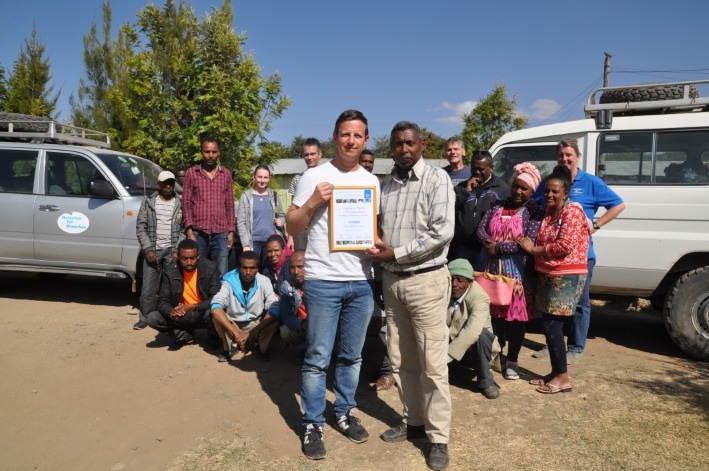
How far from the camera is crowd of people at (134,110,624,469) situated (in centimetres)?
312

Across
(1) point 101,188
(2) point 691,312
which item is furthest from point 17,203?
(2) point 691,312

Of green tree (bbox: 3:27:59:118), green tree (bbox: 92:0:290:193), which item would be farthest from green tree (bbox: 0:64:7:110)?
green tree (bbox: 92:0:290:193)

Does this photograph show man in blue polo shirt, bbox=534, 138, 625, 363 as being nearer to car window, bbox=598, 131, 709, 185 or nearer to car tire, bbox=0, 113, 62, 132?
car window, bbox=598, 131, 709, 185

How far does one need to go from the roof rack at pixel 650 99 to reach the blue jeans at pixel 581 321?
1.65 meters

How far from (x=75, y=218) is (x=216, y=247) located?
214cm

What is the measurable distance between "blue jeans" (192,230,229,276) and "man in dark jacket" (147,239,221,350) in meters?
0.32

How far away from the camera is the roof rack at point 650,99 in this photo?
17.1 feet

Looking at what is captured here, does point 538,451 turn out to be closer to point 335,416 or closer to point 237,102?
point 335,416

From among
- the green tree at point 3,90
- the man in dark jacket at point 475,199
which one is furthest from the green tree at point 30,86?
the man in dark jacket at point 475,199

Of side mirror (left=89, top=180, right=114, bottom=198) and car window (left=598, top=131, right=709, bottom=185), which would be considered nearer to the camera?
car window (left=598, top=131, right=709, bottom=185)

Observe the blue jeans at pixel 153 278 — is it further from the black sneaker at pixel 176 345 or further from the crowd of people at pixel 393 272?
the black sneaker at pixel 176 345

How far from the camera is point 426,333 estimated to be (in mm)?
3160

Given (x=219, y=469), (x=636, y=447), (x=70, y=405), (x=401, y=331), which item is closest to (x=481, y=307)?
(x=401, y=331)

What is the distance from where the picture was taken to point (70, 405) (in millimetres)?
3955
